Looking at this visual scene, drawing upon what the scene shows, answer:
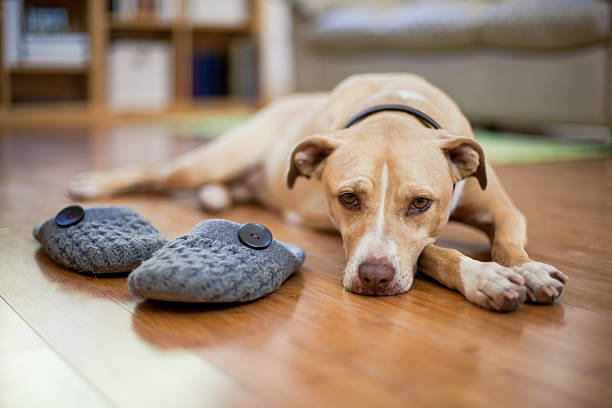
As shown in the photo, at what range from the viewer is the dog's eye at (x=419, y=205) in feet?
5.41

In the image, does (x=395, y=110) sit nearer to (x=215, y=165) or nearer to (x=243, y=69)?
(x=215, y=165)

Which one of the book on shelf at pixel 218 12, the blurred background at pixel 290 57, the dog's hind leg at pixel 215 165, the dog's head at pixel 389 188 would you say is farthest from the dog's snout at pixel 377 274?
the book on shelf at pixel 218 12

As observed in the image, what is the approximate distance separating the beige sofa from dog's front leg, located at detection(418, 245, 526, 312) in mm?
3025

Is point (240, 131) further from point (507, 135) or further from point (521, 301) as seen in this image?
point (507, 135)

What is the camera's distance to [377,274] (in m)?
1.52

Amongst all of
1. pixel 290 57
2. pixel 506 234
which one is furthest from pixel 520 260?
pixel 290 57

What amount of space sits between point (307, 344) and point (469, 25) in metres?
4.08

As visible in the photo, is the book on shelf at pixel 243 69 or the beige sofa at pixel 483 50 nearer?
the beige sofa at pixel 483 50

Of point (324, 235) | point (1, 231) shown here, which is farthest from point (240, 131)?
point (1, 231)

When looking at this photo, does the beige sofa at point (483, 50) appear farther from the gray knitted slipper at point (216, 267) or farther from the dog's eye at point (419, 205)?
the gray knitted slipper at point (216, 267)

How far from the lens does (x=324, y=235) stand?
7.41 ft

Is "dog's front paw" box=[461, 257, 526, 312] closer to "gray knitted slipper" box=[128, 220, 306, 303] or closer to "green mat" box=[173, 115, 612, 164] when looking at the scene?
"gray knitted slipper" box=[128, 220, 306, 303]

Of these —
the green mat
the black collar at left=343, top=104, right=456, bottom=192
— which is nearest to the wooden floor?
the black collar at left=343, top=104, right=456, bottom=192

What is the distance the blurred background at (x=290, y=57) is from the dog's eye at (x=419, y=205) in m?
2.95
